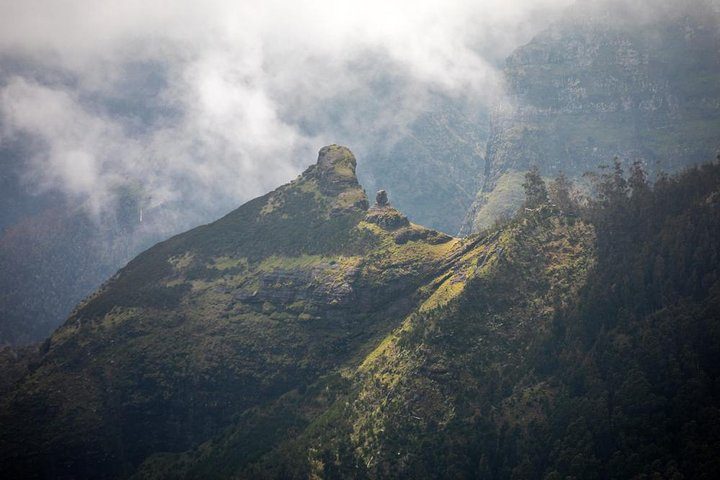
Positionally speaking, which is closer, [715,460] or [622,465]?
[715,460]

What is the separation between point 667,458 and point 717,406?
2197 cm

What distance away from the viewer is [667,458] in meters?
191

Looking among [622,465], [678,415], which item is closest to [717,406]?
[678,415]

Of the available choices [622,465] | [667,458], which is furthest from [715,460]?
[622,465]

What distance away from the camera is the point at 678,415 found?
199875 mm

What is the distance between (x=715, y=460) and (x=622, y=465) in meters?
25.7

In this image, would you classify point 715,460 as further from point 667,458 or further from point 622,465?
point 622,465

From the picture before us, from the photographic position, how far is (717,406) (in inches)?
7707

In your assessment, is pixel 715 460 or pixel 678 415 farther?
pixel 678 415

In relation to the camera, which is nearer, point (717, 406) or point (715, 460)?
point (715, 460)

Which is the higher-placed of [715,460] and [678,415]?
[678,415]

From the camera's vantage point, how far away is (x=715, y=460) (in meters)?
180

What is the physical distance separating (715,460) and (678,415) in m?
20.7

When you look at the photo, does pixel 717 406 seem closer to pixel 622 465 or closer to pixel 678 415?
pixel 678 415
